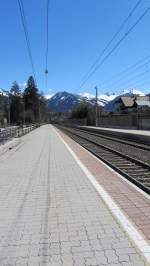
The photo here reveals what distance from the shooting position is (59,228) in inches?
231

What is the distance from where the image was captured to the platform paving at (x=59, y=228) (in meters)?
4.59

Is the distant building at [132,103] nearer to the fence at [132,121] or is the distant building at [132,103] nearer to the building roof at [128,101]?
the building roof at [128,101]

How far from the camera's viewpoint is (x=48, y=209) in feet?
23.4

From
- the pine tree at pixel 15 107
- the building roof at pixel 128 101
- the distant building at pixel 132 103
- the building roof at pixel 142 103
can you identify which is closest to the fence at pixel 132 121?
the building roof at pixel 142 103

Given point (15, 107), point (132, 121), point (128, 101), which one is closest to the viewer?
point (132, 121)

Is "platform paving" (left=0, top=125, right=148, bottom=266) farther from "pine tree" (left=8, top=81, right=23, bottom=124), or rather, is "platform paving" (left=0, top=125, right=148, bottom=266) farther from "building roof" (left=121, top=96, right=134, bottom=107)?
"pine tree" (left=8, top=81, right=23, bottom=124)

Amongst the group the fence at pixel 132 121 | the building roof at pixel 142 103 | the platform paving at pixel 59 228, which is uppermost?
the building roof at pixel 142 103

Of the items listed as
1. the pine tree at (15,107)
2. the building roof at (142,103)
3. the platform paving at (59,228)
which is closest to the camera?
the platform paving at (59,228)

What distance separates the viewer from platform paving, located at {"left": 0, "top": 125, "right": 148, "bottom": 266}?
181 inches

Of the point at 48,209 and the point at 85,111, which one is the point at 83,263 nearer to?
the point at 48,209

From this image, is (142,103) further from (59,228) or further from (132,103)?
(59,228)

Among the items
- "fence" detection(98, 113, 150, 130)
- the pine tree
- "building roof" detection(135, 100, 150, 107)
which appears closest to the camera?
"fence" detection(98, 113, 150, 130)

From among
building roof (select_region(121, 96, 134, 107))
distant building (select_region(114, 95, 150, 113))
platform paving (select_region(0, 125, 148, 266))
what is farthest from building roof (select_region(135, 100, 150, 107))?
platform paving (select_region(0, 125, 148, 266))

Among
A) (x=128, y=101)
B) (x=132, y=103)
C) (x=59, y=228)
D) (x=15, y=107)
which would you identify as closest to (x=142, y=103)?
(x=132, y=103)
